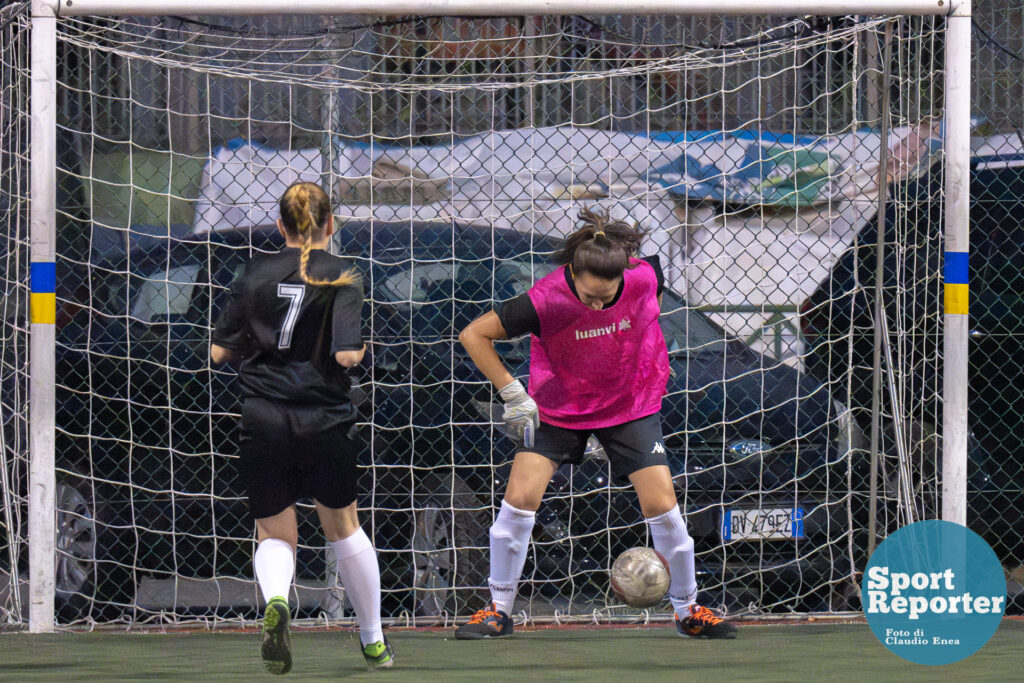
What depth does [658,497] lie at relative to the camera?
5363 mm

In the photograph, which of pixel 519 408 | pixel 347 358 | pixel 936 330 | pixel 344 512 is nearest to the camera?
pixel 347 358

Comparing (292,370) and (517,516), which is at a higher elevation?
(292,370)

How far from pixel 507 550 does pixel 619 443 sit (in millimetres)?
619

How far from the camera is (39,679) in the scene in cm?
469

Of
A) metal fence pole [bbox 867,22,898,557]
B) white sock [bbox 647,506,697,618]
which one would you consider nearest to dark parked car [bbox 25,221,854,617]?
metal fence pole [bbox 867,22,898,557]

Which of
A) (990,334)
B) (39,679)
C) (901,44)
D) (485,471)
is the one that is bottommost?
(39,679)

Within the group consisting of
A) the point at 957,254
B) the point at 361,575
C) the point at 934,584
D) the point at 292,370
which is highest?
the point at 957,254

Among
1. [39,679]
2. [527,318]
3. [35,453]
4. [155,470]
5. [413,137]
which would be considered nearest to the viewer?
[39,679]

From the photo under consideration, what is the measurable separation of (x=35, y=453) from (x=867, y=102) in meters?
4.29

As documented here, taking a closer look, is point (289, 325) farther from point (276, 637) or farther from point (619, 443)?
point (619, 443)

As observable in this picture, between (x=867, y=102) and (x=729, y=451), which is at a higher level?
(x=867, y=102)

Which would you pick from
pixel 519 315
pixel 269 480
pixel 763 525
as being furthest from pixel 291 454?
pixel 763 525

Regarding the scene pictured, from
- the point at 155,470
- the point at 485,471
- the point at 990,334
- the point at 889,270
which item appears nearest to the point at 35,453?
the point at 155,470

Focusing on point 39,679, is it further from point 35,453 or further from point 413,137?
point 413,137
